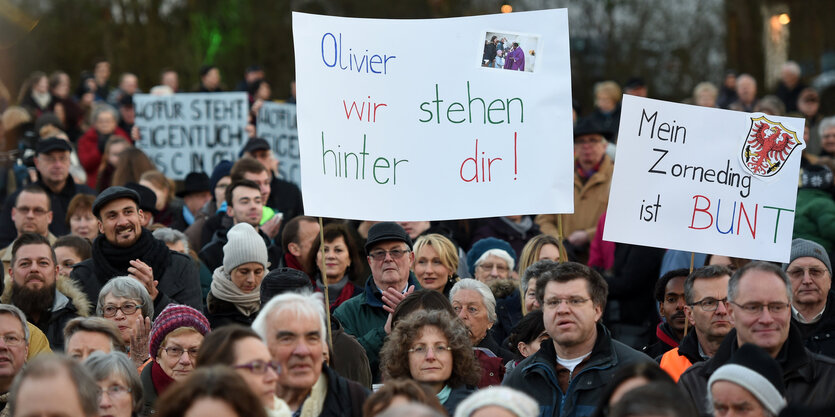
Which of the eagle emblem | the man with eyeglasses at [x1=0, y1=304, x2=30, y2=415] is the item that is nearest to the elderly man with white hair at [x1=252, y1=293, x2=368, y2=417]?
the man with eyeglasses at [x1=0, y1=304, x2=30, y2=415]

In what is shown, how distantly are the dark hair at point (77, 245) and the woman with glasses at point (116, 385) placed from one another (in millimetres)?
3535

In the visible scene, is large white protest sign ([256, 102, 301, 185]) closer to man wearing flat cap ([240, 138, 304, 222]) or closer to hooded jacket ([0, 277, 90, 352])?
man wearing flat cap ([240, 138, 304, 222])

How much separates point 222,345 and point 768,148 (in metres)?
4.19

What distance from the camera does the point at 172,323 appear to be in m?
7.52

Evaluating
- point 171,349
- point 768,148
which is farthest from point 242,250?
point 768,148

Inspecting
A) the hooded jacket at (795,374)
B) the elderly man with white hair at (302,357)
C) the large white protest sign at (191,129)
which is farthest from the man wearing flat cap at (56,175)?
the hooded jacket at (795,374)

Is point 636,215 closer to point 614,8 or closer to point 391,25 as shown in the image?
point 391,25

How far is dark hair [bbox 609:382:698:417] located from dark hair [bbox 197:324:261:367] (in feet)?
4.98

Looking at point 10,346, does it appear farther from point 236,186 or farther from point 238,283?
point 236,186

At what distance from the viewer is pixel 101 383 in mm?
6418

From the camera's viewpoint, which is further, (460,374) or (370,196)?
(370,196)

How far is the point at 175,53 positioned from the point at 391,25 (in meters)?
18.3

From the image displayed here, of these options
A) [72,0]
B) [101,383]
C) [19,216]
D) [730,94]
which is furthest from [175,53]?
[101,383]

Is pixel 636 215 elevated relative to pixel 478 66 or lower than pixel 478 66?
lower
